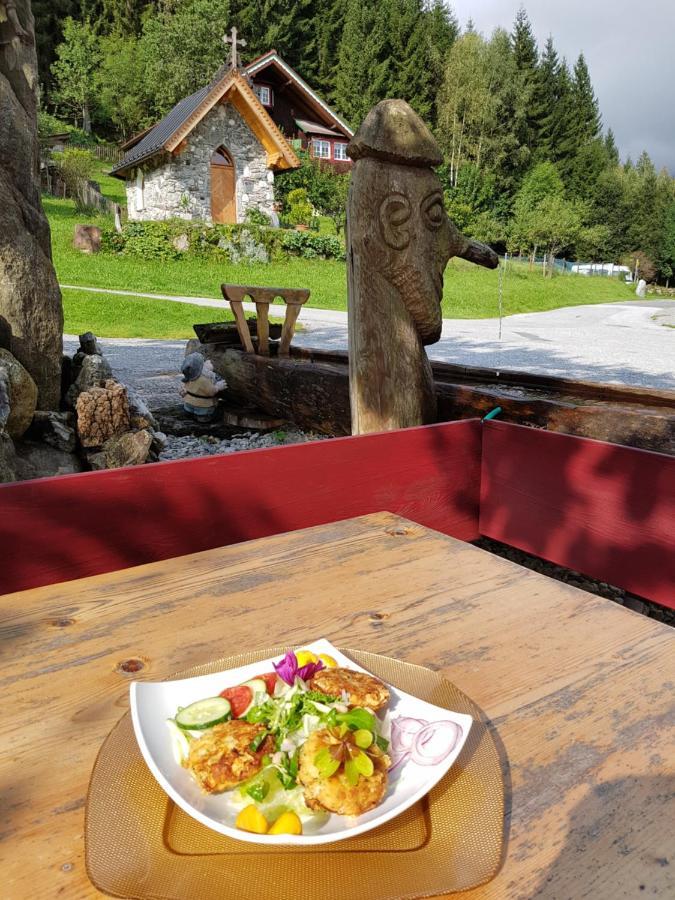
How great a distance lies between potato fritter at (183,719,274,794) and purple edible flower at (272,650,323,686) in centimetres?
11

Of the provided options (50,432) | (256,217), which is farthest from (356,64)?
(50,432)

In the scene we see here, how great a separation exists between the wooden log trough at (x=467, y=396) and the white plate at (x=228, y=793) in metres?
2.01

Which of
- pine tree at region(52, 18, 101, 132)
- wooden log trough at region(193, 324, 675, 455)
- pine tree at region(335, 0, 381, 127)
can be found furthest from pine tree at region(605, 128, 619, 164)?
wooden log trough at region(193, 324, 675, 455)

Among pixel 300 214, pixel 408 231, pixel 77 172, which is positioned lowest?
pixel 408 231

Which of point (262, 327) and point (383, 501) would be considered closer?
point (383, 501)

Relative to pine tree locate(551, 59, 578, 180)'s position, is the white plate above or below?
below

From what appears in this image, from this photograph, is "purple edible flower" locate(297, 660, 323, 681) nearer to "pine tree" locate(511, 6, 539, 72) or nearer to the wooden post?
the wooden post

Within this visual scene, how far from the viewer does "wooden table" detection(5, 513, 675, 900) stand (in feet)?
2.60

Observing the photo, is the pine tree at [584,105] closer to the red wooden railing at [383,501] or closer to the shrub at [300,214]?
the shrub at [300,214]

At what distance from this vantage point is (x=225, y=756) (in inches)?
33.4

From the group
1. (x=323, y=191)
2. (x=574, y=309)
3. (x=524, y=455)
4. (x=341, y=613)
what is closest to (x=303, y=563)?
(x=341, y=613)

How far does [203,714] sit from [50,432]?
293 centimetres

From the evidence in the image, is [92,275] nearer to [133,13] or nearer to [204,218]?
[204,218]

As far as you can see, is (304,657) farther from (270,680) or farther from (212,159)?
(212,159)
